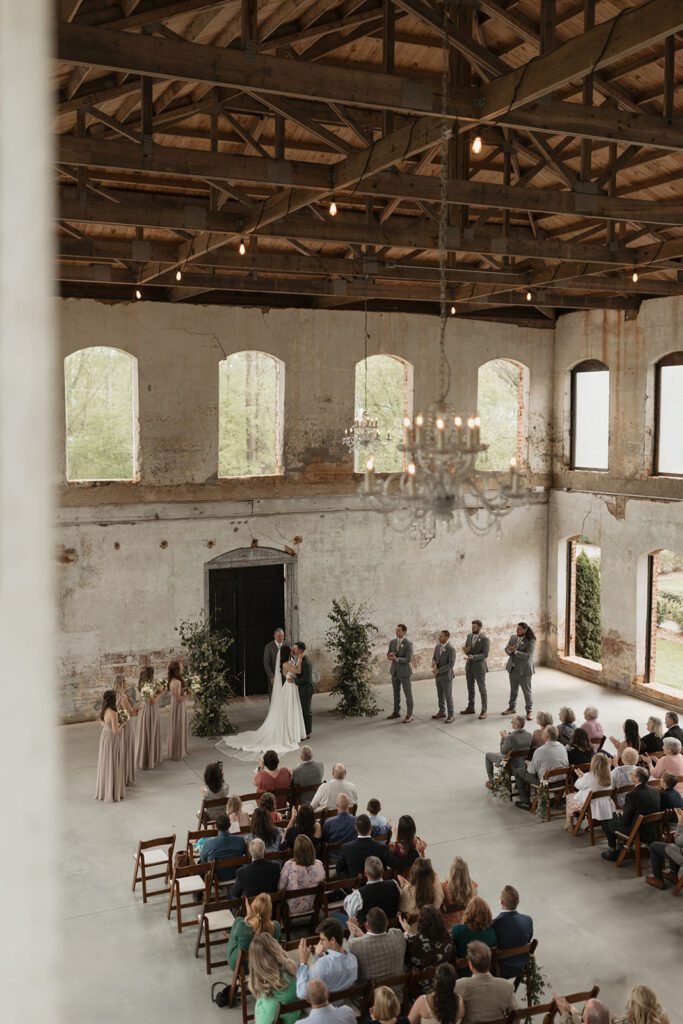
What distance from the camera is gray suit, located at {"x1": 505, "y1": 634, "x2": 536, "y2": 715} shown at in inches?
639

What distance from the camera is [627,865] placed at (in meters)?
10.9

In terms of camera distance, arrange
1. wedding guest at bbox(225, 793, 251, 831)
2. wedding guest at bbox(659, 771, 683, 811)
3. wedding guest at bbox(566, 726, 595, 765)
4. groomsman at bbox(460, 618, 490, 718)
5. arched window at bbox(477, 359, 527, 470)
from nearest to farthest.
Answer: wedding guest at bbox(225, 793, 251, 831) → wedding guest at bbox(659, 771, 683, 811) → wedding guest at bbox(566, 726, 595, 765) → groomsman at bbox(460, 618, 490, 718) → arched window at bbox(477, 359, 527, 470)

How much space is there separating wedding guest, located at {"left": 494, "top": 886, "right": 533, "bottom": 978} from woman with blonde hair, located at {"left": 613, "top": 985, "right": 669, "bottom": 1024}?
1644mm

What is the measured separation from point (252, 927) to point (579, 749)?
5871 mm

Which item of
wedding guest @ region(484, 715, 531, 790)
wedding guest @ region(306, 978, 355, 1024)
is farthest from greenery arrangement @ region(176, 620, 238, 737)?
wedding guest @ region(306, 978, 355, 1024)

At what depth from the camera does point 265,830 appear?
30.7ft

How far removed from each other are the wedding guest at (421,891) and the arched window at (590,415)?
40.7 ft

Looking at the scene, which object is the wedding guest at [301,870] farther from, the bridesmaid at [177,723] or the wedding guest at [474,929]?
the bridesmaid at [177,723]

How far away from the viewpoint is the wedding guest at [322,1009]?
21.4ft

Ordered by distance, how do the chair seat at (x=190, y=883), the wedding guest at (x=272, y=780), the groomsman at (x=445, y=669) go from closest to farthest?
the chair seat at (x=190, y=883), the wedding guest at (x=272, y=780), the groomsman at (x=445, y=669)

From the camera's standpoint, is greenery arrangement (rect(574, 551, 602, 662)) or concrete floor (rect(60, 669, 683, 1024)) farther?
greenery arrangement (rect(574, 551, 602, 662))

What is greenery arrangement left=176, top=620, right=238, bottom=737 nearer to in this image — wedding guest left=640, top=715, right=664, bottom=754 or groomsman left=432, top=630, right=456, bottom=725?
groomsman left=432, top=630, right=456, bottom=725

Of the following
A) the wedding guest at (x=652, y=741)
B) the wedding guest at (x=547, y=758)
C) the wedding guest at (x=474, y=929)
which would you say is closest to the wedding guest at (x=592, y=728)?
the wedding guest at (x=652, y=741)

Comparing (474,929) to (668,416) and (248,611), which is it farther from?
(668,416)
